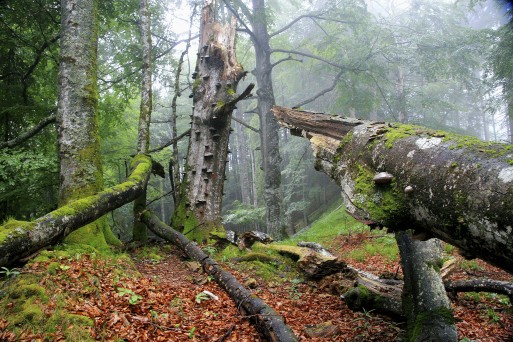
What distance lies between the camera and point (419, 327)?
340cm

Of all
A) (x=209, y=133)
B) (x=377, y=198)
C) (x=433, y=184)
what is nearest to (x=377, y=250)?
(x=209, y=133)

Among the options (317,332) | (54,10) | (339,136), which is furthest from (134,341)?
(54,10)

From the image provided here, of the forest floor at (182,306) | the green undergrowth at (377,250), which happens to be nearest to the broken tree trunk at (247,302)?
the forest floor at (182,306)

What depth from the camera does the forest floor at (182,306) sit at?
9.36 feet

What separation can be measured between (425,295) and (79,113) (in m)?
5.68

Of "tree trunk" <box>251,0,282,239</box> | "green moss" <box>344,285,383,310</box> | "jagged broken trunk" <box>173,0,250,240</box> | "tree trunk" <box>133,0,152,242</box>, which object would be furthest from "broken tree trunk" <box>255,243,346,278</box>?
"tree trunk" <box>251,0,282,239</box>

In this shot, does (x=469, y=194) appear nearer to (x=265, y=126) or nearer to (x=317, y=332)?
(x=317, y=332)

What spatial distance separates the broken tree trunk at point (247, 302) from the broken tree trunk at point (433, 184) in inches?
59.4

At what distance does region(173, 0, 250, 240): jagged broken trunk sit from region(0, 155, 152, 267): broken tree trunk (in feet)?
6.51

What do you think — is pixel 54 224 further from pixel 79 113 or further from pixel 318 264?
pixel 318 264

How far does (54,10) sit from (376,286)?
10059 millimetres

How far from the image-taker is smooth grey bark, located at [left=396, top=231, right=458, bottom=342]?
332cm

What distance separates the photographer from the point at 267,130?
14.2 meters

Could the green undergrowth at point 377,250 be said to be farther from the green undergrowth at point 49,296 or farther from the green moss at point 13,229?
the green moss at point 13,229
